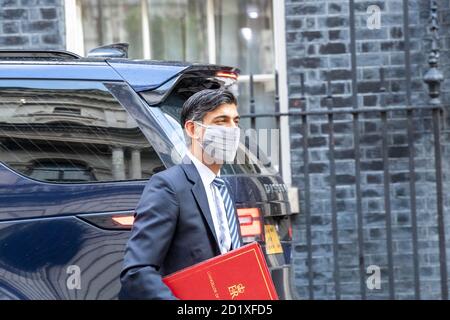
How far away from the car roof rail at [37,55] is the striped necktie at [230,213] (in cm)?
157

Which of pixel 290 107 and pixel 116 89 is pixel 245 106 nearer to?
pixel 290 107

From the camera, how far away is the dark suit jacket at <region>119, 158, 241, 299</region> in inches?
124

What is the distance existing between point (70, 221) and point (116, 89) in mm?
677

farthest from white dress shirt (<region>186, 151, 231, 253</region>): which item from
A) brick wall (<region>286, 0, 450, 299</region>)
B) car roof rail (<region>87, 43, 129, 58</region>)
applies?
brick wall (<region>286, 0, 450, 299</region>)

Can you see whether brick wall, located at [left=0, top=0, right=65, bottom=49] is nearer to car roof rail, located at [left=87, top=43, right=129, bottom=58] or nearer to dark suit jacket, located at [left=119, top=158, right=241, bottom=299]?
car roof rail, located at [left=87, top=43, right=129, bottom=58]

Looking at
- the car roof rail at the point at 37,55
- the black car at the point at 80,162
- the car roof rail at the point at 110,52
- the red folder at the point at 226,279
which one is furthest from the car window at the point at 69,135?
the red folder at the point at 226,279

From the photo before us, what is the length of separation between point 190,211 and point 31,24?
5.25 metres

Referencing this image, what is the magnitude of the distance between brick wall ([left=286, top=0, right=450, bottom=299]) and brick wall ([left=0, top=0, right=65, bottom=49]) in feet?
6.61

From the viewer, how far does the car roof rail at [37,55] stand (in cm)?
477

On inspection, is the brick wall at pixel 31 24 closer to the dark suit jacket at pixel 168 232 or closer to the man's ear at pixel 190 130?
the man's ear at pixel 190 130
